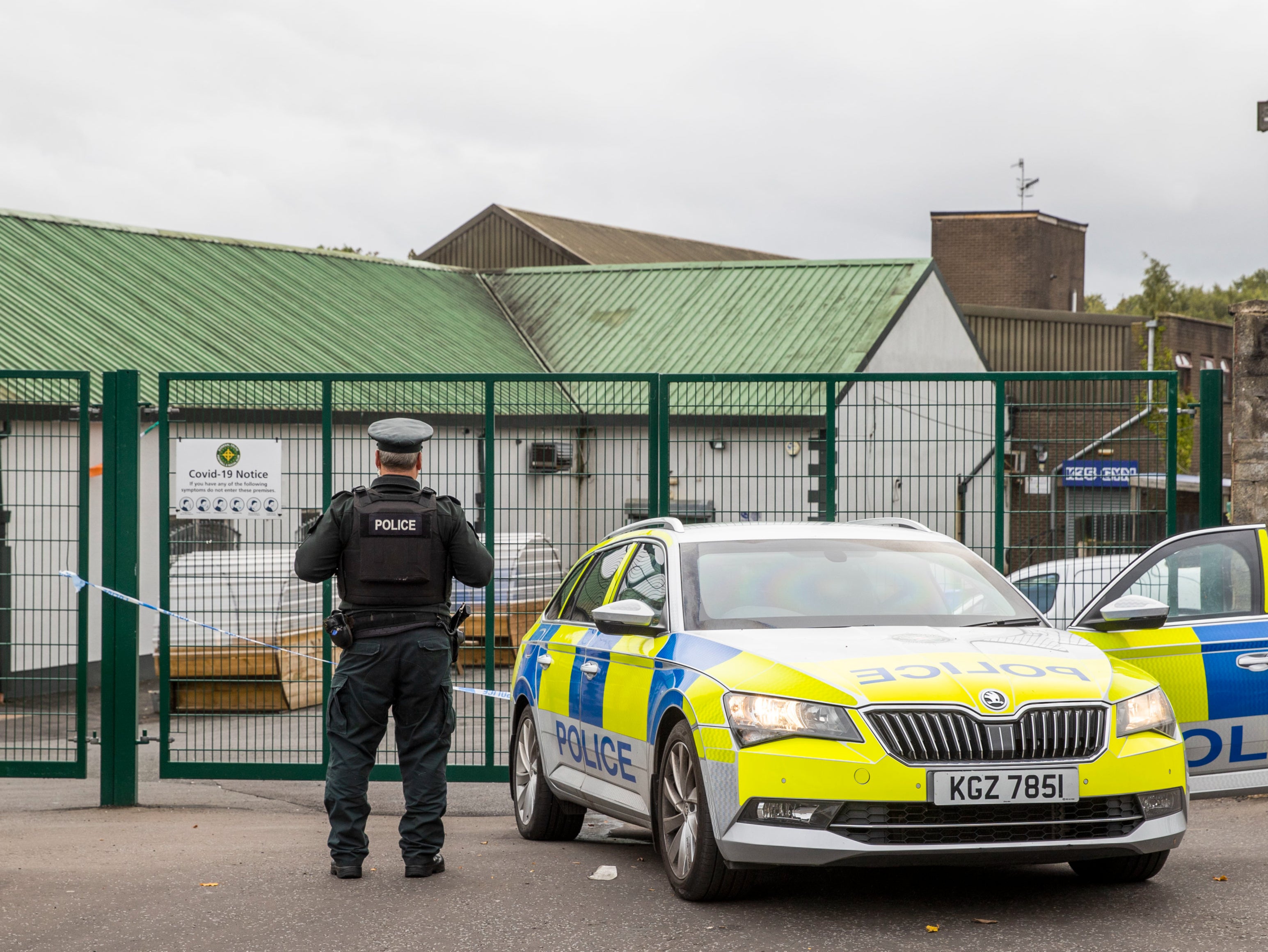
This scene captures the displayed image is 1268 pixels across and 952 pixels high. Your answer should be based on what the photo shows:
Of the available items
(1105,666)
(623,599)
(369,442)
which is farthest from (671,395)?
(1105,666)

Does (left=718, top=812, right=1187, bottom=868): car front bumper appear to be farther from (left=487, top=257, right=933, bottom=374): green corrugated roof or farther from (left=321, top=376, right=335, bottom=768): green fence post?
(left=487, top=257, right=933, bottom=374): green corrugated roof

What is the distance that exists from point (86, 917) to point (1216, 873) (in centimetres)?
464

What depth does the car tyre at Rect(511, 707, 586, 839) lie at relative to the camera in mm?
7836

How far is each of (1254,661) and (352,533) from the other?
4.34 meters

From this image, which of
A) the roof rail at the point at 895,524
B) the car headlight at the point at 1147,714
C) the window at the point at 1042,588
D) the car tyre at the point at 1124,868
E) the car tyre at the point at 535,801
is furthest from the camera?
the window at the point at 1042,588

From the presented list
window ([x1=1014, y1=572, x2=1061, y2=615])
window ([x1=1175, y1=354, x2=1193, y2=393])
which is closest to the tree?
window ([x1=1175, y1=354, x2=1193, y2=393])

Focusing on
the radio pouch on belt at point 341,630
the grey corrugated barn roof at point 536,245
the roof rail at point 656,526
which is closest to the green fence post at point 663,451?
the roof rail at point 656,526

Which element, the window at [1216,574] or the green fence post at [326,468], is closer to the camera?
the window at [1216,574]

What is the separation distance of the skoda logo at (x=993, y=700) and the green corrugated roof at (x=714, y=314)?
83.4ft

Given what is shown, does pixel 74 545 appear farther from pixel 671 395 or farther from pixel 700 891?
pixel 700 891

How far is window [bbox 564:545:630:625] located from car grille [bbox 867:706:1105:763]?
7.55 ft

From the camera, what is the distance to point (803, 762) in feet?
18.0

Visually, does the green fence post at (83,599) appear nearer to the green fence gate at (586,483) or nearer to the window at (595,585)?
the green fence gate at (586,483)

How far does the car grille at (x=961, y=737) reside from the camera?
5.44 meters
